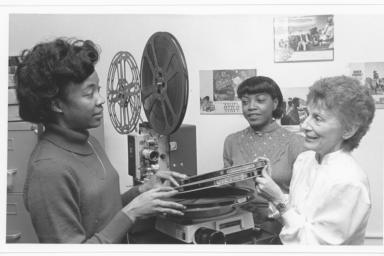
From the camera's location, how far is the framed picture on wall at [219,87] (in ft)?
4.04

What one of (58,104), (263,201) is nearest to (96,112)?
(58,104)

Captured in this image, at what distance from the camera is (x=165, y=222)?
964mm

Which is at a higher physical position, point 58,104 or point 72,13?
point 72,13

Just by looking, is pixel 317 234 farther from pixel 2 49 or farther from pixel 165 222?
pixel 2 49

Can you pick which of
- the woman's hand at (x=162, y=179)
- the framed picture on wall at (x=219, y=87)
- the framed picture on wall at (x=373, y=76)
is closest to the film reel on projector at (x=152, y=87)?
the woman's hand at (x=162, y=179)

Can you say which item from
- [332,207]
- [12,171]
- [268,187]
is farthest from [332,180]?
[12,171]

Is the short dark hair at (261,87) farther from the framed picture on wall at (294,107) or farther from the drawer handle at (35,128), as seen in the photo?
the drawer handle at (35,128)

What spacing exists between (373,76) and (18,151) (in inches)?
54.7

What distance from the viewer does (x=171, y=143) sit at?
1.13m

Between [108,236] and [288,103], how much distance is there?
30.6 inches

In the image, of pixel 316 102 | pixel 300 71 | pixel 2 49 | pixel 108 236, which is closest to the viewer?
pixel 108 236

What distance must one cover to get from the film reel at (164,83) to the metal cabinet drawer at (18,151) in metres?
0.58

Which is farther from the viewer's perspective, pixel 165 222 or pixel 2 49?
pixel 2 49

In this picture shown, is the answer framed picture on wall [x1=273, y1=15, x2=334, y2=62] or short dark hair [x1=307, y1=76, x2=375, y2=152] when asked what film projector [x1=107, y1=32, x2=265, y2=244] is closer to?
short dark hair [x1=307, y1=76, x2=375, y2=152]
